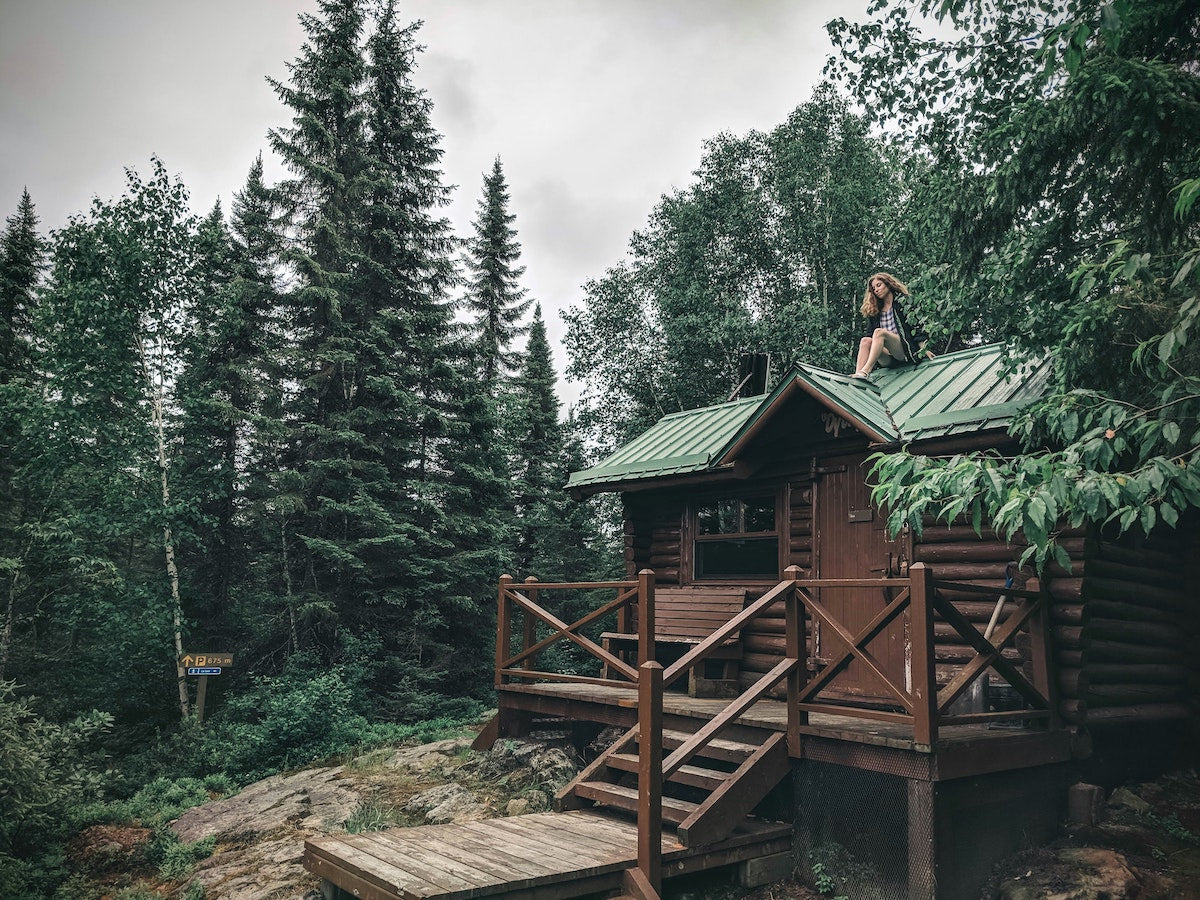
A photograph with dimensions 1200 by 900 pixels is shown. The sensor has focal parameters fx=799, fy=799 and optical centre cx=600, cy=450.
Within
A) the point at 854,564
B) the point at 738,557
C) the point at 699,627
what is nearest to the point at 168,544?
the point at 699,627

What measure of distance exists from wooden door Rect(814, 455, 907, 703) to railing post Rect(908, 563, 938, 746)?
8.57 feet

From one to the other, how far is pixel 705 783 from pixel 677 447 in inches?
237

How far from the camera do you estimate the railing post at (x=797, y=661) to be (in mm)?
6793

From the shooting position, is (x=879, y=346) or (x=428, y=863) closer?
(x=428, y=863)

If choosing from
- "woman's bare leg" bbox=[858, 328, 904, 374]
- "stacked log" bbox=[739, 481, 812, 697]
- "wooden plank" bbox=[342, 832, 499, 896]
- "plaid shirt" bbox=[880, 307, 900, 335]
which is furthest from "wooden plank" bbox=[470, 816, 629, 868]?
"plaid shirt" bbox=[880, 307, 900, 335]

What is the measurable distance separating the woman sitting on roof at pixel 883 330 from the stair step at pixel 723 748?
544 cm

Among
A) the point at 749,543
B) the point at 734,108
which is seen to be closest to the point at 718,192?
the point at 734,108

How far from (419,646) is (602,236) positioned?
3028 cm

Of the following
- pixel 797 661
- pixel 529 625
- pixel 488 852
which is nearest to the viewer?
pixel 488 852

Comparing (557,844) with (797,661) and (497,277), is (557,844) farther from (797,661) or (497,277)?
(497,277)

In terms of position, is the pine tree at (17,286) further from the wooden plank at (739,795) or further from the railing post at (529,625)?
the wooden plank at (739,795)

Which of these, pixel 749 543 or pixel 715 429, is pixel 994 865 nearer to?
pixel 749 543

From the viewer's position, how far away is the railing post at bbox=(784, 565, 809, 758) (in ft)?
22.3

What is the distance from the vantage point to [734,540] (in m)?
11.0
